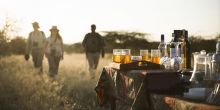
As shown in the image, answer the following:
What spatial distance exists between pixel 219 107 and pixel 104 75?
256 centimetres

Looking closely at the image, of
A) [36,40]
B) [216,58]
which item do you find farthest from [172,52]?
[36,40]

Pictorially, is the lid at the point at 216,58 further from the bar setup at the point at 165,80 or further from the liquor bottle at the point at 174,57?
the liquor bottle at the point at 174,57

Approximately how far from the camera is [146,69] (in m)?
4.21

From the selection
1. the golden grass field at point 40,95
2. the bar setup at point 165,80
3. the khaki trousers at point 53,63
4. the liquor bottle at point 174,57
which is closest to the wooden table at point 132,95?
the bar setup at point 165,80

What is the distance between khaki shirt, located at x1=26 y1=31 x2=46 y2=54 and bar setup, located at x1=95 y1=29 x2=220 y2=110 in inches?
331

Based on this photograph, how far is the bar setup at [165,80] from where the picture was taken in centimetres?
317

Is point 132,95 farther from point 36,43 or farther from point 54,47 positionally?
point 36,43

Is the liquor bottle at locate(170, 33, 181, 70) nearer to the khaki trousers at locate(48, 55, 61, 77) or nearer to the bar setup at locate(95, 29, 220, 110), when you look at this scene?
the bar setup at locate(95, 29, 220, 110)

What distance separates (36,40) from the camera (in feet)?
43.5

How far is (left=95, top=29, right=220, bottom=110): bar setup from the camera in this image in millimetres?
3170

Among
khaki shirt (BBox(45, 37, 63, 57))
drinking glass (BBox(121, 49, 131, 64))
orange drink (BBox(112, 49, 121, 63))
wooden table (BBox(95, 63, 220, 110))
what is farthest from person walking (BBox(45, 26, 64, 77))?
drinking glass (BBox(121, 49, 131, 64))

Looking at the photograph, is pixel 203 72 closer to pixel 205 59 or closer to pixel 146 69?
pixel 205 59

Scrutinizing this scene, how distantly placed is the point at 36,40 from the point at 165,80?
10.0 metres

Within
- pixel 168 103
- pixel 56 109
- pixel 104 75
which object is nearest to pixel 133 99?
pixel 168 103
